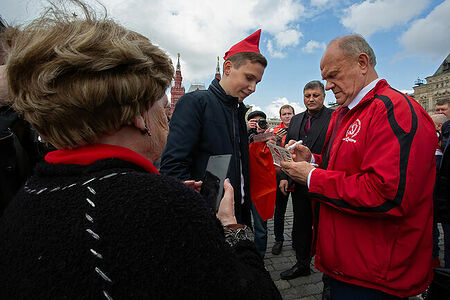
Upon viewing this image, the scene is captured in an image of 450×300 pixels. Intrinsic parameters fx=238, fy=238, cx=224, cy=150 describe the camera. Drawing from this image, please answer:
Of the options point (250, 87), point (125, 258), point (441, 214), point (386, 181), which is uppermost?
point (250, 87)

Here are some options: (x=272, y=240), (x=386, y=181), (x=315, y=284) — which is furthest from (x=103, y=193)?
(x=272, y=240)

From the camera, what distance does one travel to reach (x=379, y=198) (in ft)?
4.73

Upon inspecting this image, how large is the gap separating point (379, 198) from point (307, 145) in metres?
2.32

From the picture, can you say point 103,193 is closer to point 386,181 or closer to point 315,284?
point 386,181

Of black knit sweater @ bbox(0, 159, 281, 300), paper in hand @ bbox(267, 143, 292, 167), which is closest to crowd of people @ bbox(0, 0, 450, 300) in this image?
black knit sweater @ bbox(0, 159, 281, 300)

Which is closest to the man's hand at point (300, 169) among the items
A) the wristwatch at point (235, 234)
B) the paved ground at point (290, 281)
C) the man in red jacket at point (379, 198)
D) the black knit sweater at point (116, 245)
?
the man in red jacket at point (379, 198)

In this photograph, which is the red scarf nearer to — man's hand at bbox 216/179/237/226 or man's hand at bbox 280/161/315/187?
man's hand at bbox 216/179/237/226

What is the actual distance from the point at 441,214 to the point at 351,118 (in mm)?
1413

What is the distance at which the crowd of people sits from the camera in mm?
637

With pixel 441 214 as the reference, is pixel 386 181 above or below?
above

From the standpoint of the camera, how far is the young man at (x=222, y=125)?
77.3 inches

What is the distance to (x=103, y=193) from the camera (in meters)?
0.67

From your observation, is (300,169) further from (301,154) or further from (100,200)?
(100,200)

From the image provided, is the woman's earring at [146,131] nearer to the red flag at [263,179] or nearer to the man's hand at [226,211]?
the man's hand at [226,211]
